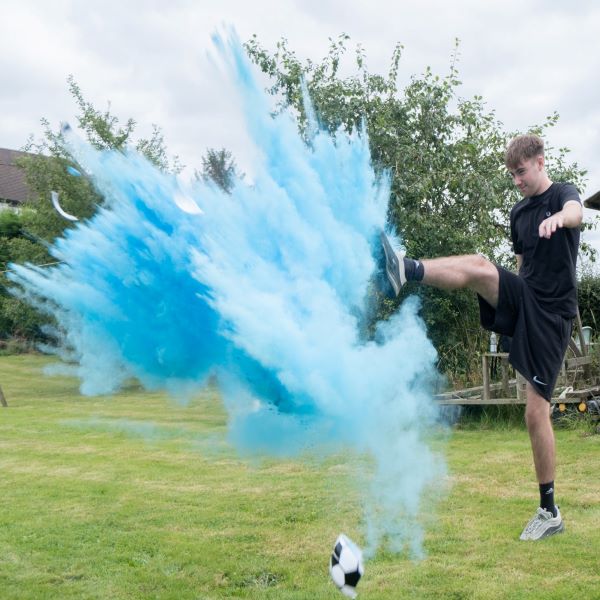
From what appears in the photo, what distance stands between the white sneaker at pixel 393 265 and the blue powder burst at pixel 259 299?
10cm

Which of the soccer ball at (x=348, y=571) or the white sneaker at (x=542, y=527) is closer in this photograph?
the soccer ball at (x=348, y=571)

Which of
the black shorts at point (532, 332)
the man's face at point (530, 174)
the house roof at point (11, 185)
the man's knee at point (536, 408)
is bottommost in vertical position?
the man's knee at point (536, 408)

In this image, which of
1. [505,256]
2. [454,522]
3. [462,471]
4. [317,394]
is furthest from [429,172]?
[317,394]

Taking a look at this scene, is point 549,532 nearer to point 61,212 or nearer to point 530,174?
point 530,174

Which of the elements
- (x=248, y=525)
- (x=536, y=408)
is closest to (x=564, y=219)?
(x=536, y=408)

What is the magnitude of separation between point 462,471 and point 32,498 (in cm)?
407

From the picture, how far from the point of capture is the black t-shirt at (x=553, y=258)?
4.60 m

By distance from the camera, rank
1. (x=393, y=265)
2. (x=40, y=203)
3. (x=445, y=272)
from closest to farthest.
Answer: (x=393, y=265), (x=445, y=272), (x=40, y=203)

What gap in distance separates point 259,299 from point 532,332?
1.92 m

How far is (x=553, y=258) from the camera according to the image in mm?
4617

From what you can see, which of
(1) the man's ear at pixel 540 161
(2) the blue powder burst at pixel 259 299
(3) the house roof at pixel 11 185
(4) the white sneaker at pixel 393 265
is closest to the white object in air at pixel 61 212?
(2) the blue powder burst at pixel 259 299

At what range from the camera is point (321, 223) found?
13.2 feet

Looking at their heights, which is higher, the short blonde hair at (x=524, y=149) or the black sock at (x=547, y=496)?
the short blonde hair at (x=524, y=149)

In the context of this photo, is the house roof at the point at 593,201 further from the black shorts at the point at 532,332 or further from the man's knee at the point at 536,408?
the man's knee at the point at 536,408
